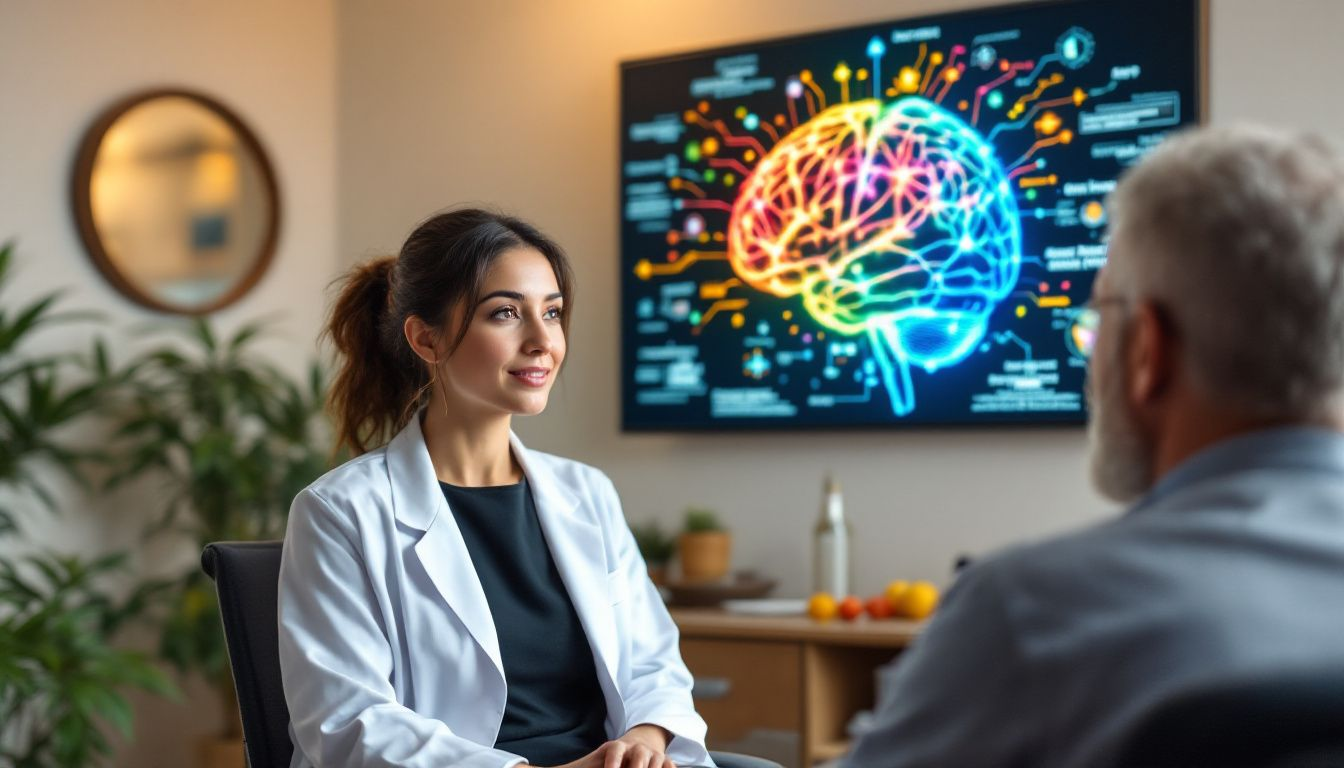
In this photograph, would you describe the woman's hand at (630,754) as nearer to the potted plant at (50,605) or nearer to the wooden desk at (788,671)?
the wooden desk at (788,671)

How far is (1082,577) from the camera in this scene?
0.85 meters

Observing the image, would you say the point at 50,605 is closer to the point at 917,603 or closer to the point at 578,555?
the point at 578,555

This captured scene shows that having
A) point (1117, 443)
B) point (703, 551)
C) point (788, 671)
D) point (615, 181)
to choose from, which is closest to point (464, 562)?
point (1117, 443)

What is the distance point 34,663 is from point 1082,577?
3.17m

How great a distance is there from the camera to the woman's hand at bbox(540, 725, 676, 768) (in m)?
1.83

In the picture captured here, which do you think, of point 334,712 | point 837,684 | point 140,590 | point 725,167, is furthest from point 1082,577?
point 140,590

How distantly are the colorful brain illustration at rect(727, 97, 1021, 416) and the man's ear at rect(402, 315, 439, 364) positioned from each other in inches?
66.0

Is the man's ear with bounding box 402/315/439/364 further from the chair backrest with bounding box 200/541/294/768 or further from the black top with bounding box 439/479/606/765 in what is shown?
the chair backrest with bounding box 200/541/294/768

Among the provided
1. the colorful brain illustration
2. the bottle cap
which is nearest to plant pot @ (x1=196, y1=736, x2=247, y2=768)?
Result: the bottle cap

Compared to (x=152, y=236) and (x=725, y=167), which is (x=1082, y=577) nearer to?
(x=725, y=167)

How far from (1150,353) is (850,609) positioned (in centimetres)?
240

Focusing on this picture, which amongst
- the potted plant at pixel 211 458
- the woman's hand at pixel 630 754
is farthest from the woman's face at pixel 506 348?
the potted plant at pixel 211 458

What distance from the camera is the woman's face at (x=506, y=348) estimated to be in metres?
2.04

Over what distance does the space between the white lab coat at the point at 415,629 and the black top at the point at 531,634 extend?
0.02 m
